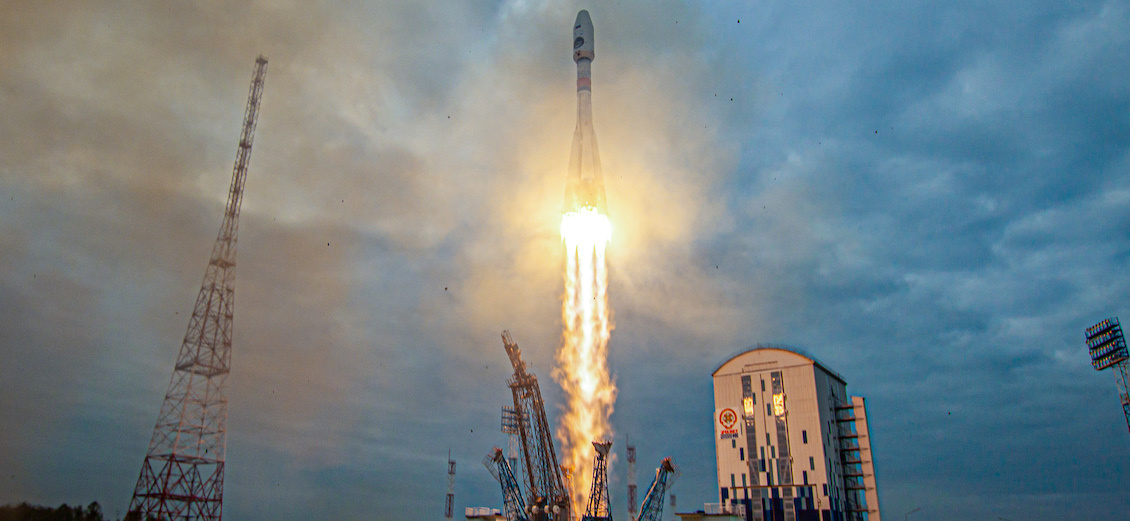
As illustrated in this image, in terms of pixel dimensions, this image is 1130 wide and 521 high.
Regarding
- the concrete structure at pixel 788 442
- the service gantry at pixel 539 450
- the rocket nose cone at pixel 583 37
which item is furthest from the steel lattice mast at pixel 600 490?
the rocket nose cone at pixel 583 37

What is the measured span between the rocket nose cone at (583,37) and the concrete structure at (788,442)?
43.0m

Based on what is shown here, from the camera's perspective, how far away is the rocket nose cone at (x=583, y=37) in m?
65.8

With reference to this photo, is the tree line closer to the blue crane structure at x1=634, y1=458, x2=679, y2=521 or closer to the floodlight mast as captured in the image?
the blue crane structure at x1=634, y1=458, x2=679, y2=521

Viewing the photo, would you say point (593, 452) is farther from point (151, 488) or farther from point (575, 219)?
point (151, 488)

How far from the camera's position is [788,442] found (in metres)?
82.2

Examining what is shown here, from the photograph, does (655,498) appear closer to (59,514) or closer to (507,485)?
(507,485)

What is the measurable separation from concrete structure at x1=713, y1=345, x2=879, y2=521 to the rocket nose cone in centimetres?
4295

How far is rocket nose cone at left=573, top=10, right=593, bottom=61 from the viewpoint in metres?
65.8

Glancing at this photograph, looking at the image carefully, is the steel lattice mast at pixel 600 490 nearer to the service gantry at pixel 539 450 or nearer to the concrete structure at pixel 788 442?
the service gantry at pixel 539 450

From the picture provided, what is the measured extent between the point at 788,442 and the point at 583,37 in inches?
1979

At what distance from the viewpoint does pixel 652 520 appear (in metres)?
73.8

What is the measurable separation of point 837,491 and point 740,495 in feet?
35.1

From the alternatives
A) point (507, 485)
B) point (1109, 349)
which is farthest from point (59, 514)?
point (1109, 349)

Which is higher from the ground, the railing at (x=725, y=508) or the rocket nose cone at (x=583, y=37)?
the rocket nose cone at (x=583, y=37)
